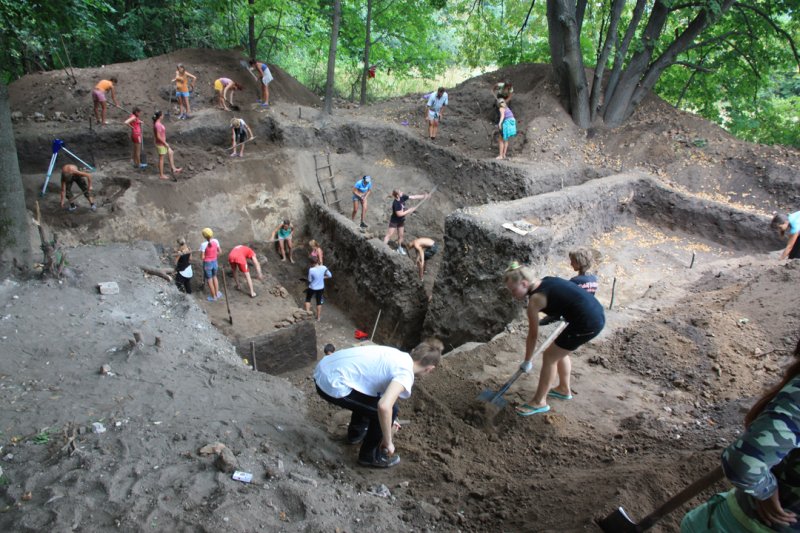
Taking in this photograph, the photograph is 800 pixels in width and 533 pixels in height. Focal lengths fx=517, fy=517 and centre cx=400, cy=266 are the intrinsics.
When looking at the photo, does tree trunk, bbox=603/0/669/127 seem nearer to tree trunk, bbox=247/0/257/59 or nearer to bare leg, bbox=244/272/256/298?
tree trunk, bbox=247/0/257/59

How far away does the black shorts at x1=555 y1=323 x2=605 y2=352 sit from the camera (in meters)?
4.50

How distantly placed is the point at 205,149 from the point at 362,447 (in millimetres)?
11459

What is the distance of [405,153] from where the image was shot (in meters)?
14.9

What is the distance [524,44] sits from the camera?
19.9m

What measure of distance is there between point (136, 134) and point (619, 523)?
40.4ft

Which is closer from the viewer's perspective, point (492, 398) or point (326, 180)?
point (492, 398)

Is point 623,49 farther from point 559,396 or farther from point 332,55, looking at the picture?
point 559,396

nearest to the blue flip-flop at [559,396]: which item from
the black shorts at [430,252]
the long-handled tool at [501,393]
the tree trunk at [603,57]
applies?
the long-handled tool at [501,393]

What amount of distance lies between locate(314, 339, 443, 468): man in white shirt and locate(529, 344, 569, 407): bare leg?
1.43m

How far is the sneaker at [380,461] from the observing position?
4.16 m

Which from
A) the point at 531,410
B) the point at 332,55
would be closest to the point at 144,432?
the point at 531,410

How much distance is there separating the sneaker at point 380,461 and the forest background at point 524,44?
26.8 feet

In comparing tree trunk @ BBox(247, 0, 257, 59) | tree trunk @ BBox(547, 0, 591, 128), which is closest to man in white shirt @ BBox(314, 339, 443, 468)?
tree trunk @ BBox(547, 0, 591, 128)

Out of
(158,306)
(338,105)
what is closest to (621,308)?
(158,306)
